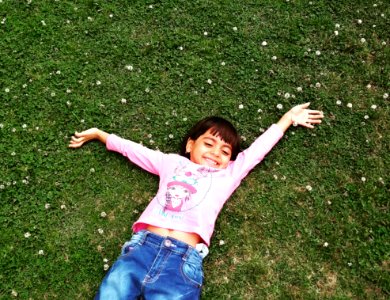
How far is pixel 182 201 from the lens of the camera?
5762 millimetres

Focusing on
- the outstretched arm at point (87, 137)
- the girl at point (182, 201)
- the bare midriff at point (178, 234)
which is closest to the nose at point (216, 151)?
the girl at point (182, 201)

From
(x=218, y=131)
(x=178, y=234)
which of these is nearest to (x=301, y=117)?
(x=218, y=131)

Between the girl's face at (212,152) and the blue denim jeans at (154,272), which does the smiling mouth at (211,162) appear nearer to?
the girl's face at (212,152)

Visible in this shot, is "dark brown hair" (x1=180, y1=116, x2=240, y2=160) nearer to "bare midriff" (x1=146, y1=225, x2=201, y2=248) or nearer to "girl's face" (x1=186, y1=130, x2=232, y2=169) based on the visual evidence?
"girl's face" (x1=186, y1=130, x2=232, y2=169)

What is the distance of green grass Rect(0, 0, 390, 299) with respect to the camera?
609cm

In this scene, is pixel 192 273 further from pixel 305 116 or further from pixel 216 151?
pixel 305 116

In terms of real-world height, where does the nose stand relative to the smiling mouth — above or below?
above

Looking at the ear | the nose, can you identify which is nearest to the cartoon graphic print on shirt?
the nose

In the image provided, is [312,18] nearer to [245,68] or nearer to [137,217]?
[245,68]

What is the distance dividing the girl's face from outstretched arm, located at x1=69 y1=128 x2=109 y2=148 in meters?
1.37

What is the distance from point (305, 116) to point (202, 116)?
4.76 feet

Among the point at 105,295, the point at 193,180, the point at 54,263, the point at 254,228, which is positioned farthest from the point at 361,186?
the point at 54,263

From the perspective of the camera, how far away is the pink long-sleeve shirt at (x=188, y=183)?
5.71 metres

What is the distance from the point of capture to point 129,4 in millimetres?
7516
